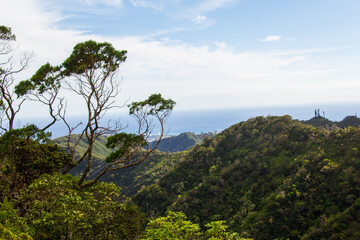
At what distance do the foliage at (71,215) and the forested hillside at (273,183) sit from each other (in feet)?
80.5

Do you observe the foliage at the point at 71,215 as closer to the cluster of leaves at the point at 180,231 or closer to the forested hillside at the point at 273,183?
the cluster of leaves at the point at 180,231

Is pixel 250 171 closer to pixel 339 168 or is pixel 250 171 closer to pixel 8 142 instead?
pixel 339 168

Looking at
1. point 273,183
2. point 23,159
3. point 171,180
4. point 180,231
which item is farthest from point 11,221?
point 171,180

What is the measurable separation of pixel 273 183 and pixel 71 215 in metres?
48.5

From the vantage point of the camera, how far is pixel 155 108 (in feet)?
70.1

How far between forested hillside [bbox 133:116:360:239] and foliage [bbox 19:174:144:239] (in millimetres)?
24541

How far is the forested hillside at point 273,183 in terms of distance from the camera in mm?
34750

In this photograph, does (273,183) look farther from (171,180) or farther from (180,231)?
(180,231)

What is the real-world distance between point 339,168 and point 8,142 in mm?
45402

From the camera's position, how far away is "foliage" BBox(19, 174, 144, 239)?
8797 millimetres

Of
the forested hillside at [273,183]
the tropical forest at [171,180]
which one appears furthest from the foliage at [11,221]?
the forested hillside at [273,183]

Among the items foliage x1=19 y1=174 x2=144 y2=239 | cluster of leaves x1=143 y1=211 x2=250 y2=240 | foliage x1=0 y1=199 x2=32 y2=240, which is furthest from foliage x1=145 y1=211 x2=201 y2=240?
foliage x1=0 y1=199 x2=32 y2=240

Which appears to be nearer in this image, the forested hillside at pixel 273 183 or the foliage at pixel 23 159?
the foliage at pixel 23 159

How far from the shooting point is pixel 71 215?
8.79 meters
